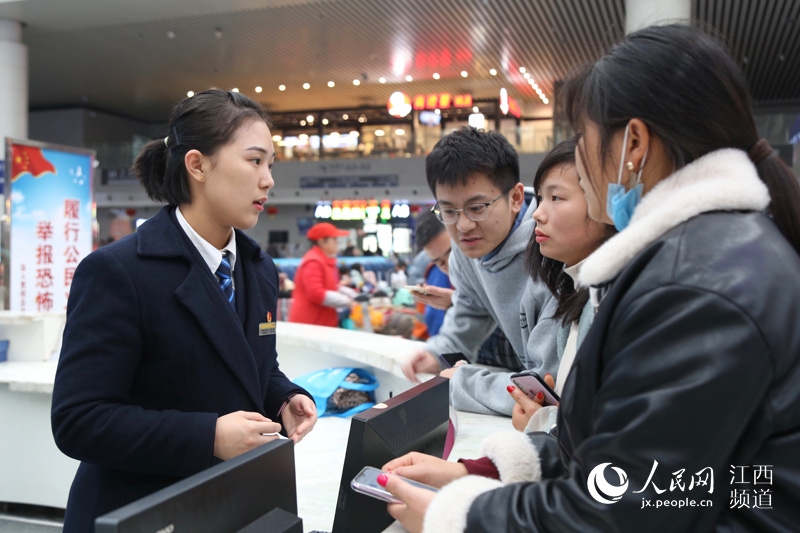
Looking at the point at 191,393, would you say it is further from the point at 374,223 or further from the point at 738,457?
the point at 374,223

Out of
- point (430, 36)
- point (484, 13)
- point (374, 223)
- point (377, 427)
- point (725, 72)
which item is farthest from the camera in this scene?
point (374, 223)

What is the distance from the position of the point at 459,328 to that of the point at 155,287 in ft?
4.70

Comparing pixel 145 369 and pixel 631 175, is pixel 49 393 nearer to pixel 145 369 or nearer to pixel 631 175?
pixel 145 369

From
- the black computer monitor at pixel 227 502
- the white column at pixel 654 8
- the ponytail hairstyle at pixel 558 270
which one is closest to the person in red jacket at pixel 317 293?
the ponytail hairstyle at pixel 558 270

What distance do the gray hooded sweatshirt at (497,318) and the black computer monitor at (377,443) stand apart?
0.65 metres

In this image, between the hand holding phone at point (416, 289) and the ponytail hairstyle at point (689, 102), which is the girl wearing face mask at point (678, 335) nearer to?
the ponytail hairstyle at point (689, 102)

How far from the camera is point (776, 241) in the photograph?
750 mm

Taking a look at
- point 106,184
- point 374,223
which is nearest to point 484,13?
point 374,223

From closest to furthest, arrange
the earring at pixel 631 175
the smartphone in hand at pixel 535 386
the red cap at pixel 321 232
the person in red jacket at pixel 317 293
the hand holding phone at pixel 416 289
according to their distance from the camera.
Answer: the earring at pixel 631 175 → the smartphone in hand at pixel 535 386 → the hand holding phone at pixel 416 289 → the person in red jacket at pixel 317 293 → the red cap at pixel 321 232

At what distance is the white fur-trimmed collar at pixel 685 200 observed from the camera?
781 mm

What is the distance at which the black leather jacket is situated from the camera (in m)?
0.67

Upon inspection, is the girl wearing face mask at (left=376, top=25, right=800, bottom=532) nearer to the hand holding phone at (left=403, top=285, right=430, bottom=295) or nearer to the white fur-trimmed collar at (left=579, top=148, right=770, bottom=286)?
the white fur-trimmed collar at (left=579, top=148, right=770, bottom=286)

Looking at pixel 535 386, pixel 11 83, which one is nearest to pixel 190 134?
pixel 535 386

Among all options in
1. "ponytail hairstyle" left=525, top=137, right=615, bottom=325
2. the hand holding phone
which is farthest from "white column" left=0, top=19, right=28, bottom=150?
"ponytail hairstyle" left=525, top=137, right=615, bottom=325
